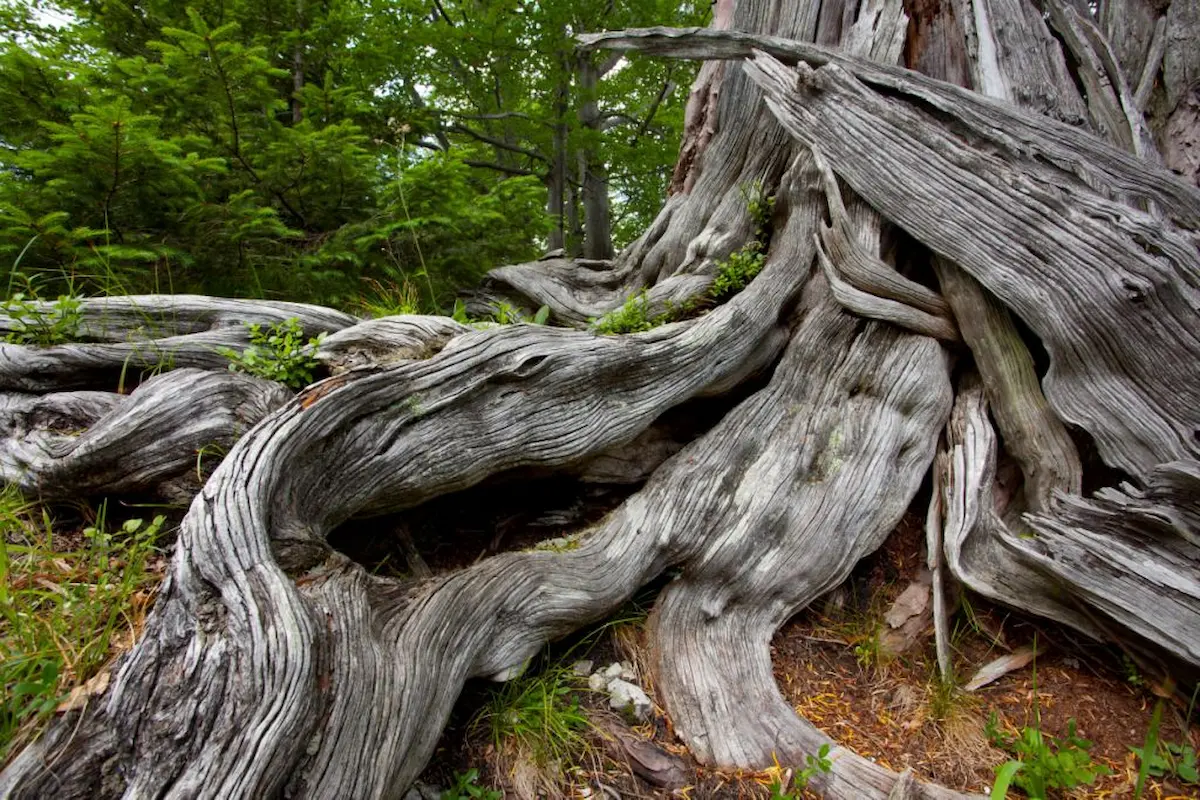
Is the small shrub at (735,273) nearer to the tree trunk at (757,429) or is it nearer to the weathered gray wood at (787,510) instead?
the tree trunk at (757,429)

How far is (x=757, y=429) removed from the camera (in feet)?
11.4

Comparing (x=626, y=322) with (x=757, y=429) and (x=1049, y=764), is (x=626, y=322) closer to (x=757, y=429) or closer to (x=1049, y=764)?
(x=757, y=429)

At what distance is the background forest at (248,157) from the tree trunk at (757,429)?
943mm

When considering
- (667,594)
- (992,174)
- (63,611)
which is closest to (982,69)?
(992,174)

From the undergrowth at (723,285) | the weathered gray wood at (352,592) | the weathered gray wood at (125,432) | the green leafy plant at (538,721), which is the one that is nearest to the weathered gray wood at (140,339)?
the weathered gray wood at (125,432)

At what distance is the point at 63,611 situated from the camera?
6.47 feet

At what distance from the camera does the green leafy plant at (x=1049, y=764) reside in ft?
7.32

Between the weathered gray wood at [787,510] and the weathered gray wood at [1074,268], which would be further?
the weathered gray wood at [1074,268]

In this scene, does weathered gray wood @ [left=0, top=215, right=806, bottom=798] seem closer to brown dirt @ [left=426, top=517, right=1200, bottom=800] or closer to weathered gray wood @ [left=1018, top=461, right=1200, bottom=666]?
brown dirt @ [left=426, top=517, right=1200, bottom=800]

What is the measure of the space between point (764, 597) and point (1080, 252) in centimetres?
250

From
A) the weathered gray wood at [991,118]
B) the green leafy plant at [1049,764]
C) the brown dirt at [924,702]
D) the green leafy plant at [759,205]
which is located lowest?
the brown dirt at [924,702]

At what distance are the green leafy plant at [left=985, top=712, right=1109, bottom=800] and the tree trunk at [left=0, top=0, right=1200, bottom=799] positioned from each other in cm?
39

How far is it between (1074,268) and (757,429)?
1864mm

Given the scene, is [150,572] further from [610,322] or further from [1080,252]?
[1080,252]
